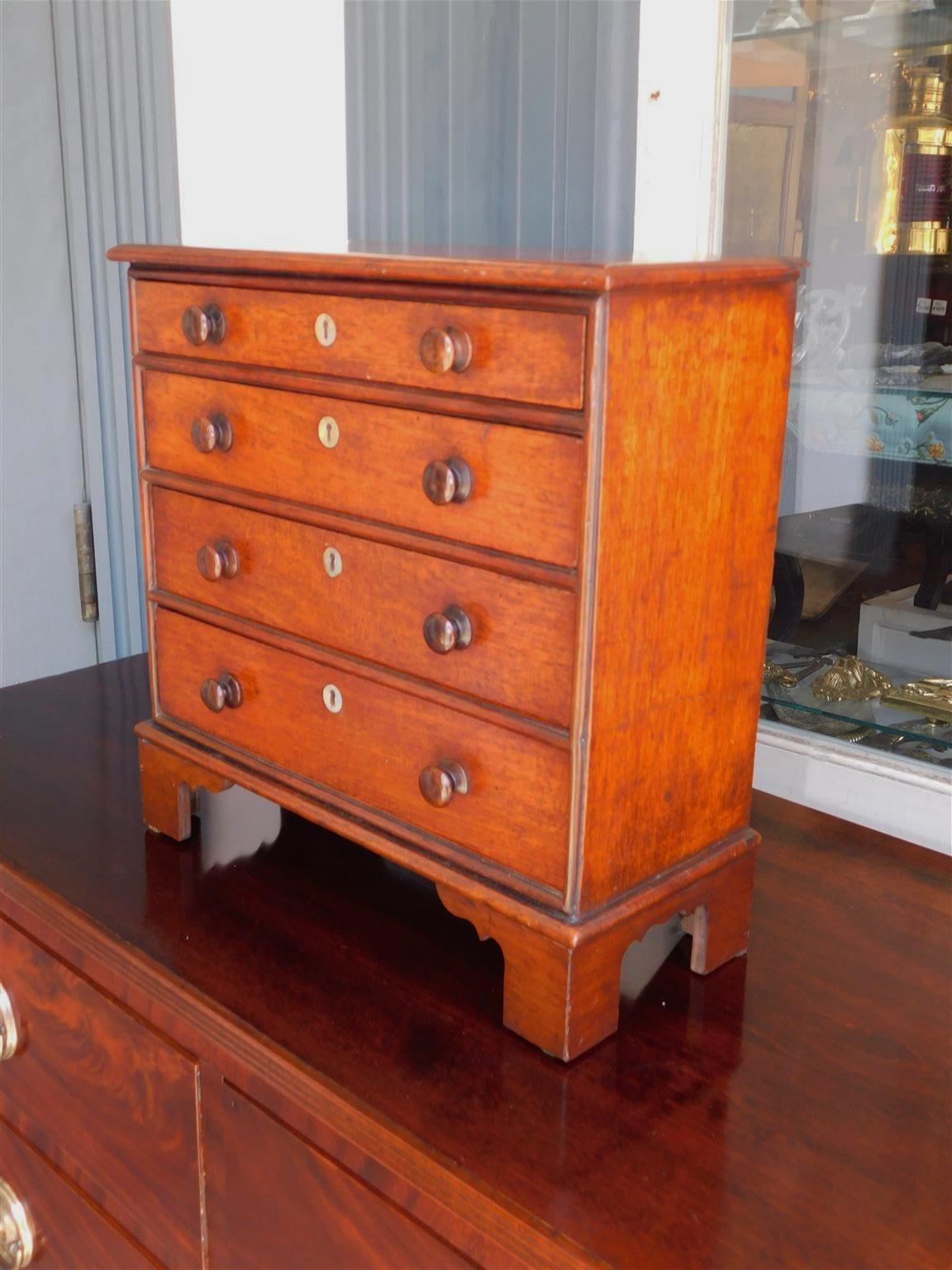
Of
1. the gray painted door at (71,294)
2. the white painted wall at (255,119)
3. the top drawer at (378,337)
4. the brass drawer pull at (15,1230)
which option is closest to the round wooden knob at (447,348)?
the top drawer at (378,337)

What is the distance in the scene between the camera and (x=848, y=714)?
1493mm

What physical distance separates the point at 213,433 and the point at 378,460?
21 cm

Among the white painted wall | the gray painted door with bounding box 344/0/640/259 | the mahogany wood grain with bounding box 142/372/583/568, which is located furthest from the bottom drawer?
the white painted wall

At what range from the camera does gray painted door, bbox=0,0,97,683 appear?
2.09m

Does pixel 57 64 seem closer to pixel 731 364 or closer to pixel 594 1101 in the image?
pixel 731 364

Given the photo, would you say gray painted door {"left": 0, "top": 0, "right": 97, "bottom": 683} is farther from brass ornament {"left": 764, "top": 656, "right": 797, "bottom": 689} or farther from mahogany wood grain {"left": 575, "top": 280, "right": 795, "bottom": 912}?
mahogany wood grain {"left": 575, "top": 280, "right": 795, "bottom": 912}

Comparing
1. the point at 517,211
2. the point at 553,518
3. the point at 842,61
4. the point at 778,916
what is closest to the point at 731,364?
the point at 553,518

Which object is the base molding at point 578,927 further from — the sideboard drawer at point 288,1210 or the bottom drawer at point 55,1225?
the bottom drawer at point 55,1225

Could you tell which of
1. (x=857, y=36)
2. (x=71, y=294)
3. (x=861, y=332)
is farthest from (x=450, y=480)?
(x=71, y=294)

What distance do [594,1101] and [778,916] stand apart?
34 cm

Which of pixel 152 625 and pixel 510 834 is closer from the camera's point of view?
pixel 510 834

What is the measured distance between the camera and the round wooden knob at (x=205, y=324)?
1096 millimetres

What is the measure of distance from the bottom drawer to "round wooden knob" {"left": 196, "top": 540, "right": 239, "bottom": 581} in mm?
603

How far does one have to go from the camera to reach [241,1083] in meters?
0.99
